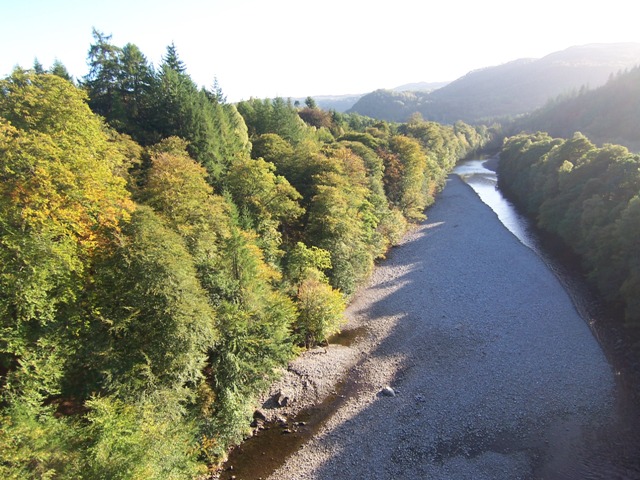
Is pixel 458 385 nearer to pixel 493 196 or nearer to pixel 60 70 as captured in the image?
pixel 60 70

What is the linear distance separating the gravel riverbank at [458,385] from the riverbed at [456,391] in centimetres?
8

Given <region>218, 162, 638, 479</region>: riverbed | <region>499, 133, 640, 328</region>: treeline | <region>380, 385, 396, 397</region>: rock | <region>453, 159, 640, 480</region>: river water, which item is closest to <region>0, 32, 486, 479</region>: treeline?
<region>218, 162, 638, 479</region>: riverbed

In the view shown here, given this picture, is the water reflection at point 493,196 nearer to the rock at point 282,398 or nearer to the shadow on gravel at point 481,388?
the shadow on gravel at point 481,388

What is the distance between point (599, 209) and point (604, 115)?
102 m

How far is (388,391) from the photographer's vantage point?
86.7ft

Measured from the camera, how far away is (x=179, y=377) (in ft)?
65.8

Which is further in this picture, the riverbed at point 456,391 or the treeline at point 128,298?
the riverbed at point 456,391

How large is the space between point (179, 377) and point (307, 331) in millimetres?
13454

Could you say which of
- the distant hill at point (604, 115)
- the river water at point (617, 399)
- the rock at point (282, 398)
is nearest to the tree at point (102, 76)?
the rock at point (282, 398)

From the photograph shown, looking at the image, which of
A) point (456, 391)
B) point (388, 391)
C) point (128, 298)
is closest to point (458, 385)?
point (456, 391)

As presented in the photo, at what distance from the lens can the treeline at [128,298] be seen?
16.2 m

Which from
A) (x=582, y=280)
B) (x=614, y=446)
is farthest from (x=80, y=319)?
(x=582, y=280)

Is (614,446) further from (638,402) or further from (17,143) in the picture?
(17,143)

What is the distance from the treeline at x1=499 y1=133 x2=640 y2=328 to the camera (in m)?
32.7
